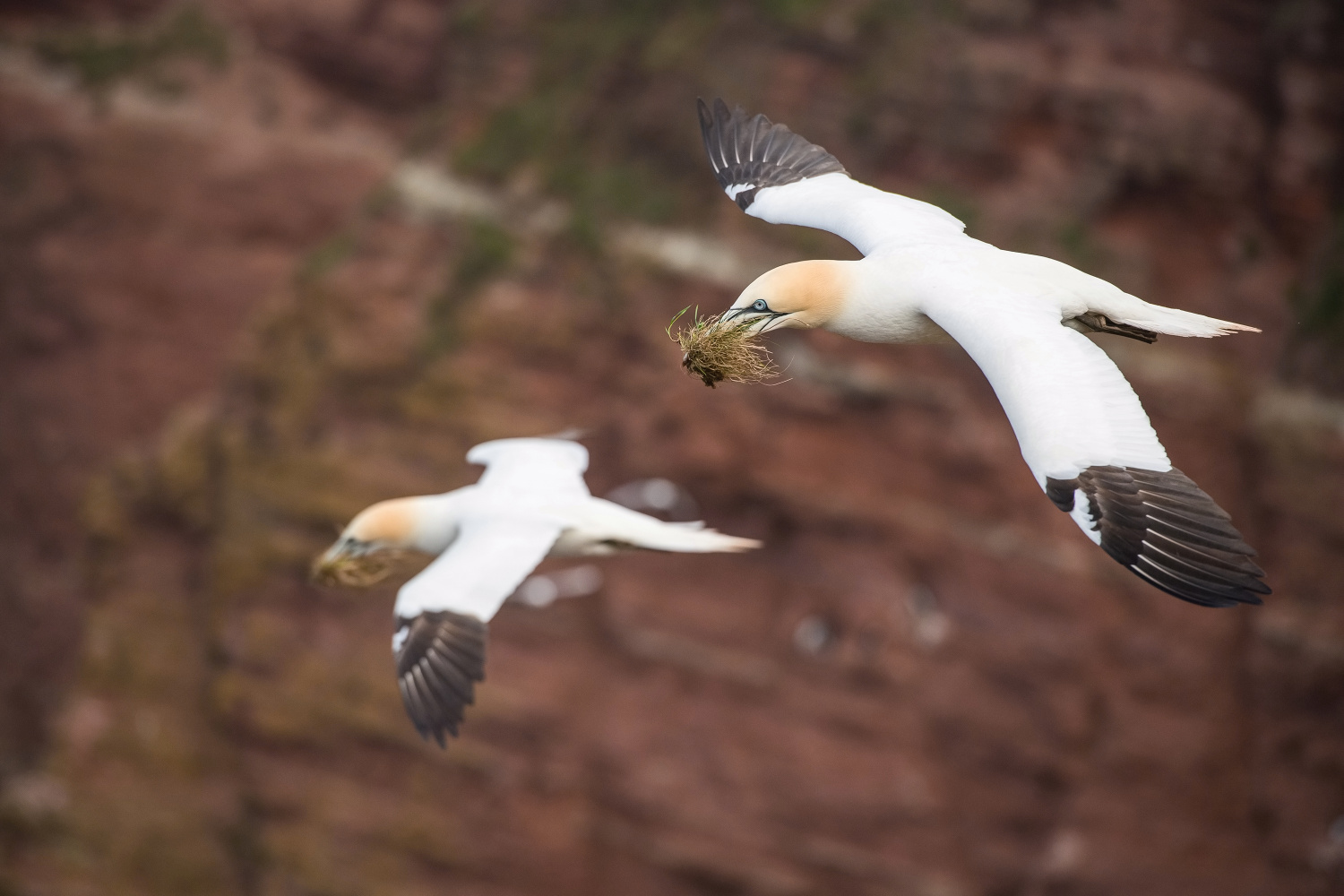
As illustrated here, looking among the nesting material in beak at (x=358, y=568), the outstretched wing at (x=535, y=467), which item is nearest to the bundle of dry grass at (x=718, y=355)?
the outstretched wing at (x=535, y=467)

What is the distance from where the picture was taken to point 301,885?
1327cm

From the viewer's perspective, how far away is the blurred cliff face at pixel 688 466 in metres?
12.1

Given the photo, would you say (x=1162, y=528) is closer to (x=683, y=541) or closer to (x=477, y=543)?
(x=683, y=541)

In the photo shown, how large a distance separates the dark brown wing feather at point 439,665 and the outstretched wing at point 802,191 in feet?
6.75

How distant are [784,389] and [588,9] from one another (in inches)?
164

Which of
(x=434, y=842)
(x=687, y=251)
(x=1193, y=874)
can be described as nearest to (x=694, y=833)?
(x=434, y=842)

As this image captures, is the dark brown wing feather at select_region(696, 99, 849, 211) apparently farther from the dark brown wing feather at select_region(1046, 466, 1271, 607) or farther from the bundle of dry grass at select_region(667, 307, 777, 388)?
the dark brown wing feather at select_region(1046, 466, 1271, 607)

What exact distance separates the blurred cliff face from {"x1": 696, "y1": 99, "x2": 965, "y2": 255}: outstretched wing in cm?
538

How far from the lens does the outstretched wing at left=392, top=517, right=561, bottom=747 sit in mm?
5164

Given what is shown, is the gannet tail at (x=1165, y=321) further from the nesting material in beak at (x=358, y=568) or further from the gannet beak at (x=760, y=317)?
the nesting material in beak at (x=358, y=568)

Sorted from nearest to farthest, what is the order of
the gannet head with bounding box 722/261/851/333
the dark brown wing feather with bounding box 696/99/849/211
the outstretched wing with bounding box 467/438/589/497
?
the gannet head with bounding box 722/261/851/333
the dark brown wing feather with bounding box 696/99/849/211
the outstretched wing with bounding box 467/438/589/497

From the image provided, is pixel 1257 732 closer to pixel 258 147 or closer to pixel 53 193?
pixel 258 147

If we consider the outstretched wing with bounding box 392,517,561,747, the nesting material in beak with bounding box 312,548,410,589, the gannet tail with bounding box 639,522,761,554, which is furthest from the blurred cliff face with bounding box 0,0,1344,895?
the outstretched wing with bounding box 392,517,561,747

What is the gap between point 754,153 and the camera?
6.44 metres
